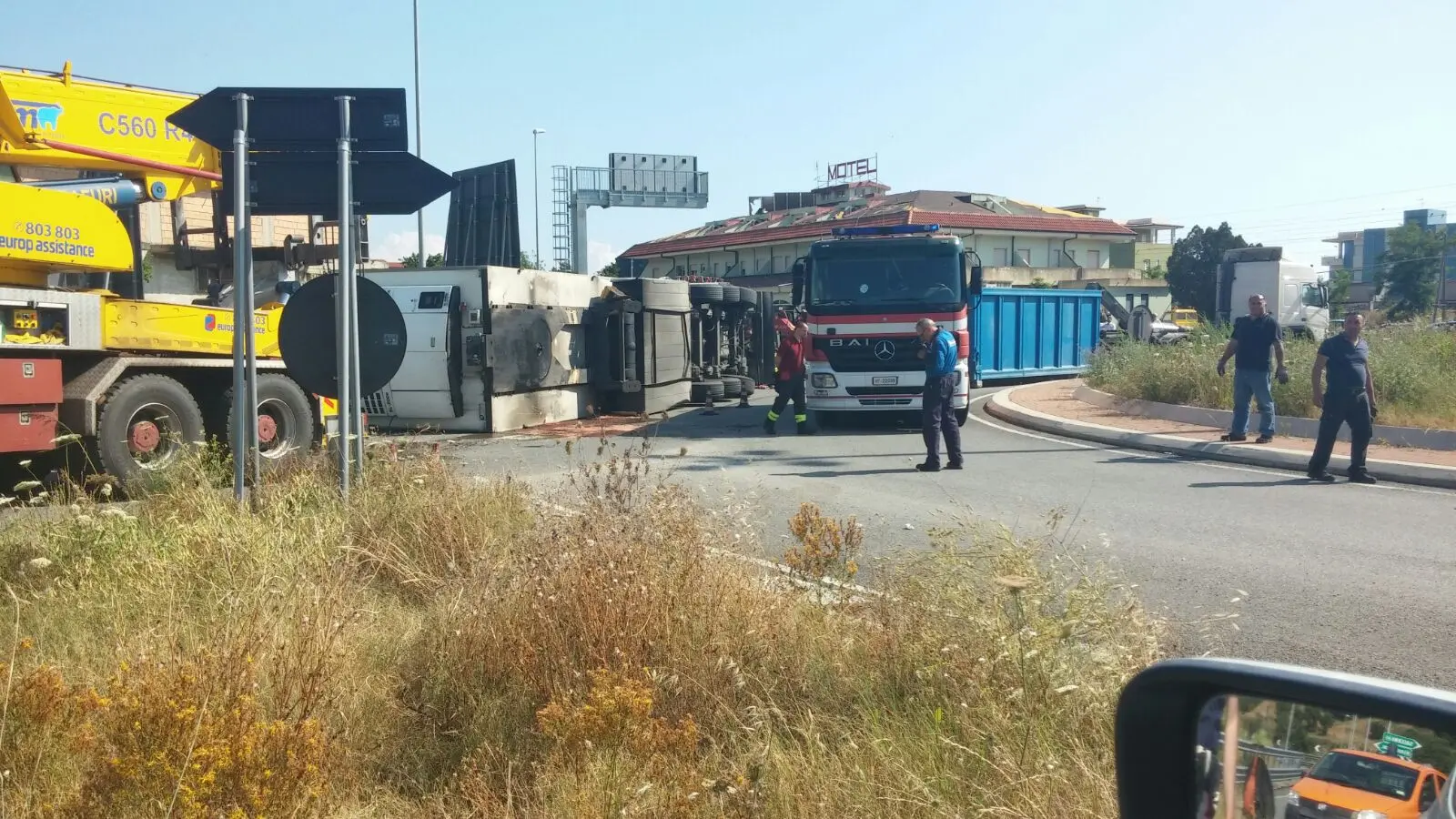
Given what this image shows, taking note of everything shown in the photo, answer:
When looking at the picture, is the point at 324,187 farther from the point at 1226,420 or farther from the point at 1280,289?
the point at 1280,289

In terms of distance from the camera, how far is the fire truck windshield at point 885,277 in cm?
1644

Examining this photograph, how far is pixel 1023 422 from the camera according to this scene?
1830 cm

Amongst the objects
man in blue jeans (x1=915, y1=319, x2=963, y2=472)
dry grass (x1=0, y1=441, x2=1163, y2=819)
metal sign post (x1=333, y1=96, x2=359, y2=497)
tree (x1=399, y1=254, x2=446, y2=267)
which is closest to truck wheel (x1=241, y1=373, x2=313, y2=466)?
metal sign post (x1=333, y1=96, x2=359, y2=497)

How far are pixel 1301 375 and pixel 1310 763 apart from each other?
16.7 metres

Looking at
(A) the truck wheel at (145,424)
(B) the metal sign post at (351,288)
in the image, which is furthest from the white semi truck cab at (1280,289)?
(B) the metal sign post at (351,288)

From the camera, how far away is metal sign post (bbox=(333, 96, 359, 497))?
23.3ft

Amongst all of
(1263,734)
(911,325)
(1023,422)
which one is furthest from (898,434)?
(1263,734)

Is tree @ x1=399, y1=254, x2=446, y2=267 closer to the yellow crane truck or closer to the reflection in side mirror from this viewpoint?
the yellow crane truck

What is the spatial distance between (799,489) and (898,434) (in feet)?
19.3

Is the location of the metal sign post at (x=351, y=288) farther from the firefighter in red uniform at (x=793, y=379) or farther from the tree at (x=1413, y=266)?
the tree at (x=1413, y=266)

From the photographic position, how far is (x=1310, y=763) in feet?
5.04

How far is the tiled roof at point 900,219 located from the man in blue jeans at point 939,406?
127 feet

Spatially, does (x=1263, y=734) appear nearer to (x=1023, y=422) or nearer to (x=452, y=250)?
(x=1023, y=422)

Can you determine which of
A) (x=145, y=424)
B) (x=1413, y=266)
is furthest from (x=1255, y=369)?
(x=1413, y=266)
